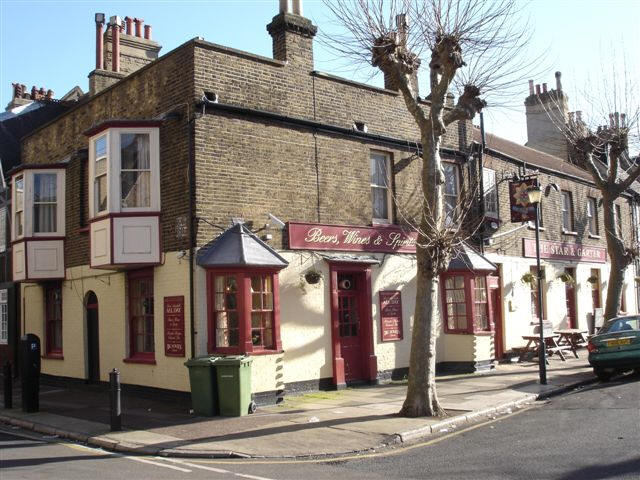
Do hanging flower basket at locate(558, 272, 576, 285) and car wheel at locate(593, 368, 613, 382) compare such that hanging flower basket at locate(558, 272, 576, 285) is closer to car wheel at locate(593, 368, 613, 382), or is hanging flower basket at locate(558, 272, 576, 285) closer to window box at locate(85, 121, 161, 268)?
car wheel at locate(593, 368, 613, 382)

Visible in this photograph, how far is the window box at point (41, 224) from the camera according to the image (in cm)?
1762

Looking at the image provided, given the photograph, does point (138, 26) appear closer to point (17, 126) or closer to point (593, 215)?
point (17, 126)

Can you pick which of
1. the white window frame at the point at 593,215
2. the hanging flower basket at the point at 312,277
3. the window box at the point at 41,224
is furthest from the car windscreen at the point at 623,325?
the window box at the point at 41,224

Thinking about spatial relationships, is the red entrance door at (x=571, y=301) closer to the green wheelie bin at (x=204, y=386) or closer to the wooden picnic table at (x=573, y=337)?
the wooden picnic table at (x=573, y=337)

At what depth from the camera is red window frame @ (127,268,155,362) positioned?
47.6 feet

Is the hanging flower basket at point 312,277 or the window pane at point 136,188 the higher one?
the window pane at point 136,188

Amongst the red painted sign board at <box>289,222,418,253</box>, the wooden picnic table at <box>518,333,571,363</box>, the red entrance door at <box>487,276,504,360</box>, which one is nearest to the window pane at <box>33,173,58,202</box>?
the red painted sign board at <box>289,222,418,253</box>

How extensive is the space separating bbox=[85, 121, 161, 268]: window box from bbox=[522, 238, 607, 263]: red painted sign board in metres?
12.5

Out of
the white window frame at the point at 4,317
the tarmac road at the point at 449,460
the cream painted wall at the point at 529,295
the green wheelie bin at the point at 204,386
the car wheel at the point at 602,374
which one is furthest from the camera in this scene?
the white window frame at the point at 4,317

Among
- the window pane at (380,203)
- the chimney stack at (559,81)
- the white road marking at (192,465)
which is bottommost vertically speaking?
the white road marking at (192,465)

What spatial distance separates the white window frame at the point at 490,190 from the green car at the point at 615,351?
17.2ft

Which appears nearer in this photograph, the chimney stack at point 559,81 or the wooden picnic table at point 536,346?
the wooden picnic table at point 536,346

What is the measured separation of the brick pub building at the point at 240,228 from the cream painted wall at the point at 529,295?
51.1 inches

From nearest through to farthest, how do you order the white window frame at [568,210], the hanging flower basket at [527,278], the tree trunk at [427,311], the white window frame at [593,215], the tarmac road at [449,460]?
the tarmac road at [449,460] < the tree trunk at [427,311] < the hanging flower basket at [527,278] < the white window frame at [568,210] < the white window frame at [593,215]
